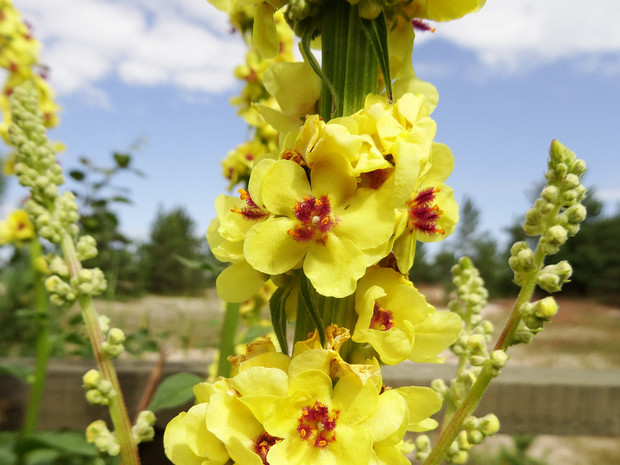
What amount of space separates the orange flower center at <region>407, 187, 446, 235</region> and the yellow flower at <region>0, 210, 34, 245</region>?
1.53m

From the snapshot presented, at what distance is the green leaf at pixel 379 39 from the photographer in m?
0.34

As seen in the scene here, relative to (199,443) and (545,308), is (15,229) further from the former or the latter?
(545,308)

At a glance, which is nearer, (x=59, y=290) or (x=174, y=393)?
(x=59, y=290)

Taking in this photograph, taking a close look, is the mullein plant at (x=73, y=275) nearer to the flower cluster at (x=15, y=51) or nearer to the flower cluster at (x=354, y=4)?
the flower cluster at (x=354, y=4)

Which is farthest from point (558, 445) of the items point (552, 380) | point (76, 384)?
point (76, 384)

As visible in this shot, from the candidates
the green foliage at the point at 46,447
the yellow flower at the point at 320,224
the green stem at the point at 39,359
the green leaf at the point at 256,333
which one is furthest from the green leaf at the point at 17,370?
the yellow flower at the point at 320,224

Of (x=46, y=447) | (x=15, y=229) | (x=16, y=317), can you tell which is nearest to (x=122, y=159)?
(x=15, y=229)

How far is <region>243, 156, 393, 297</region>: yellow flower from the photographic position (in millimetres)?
342

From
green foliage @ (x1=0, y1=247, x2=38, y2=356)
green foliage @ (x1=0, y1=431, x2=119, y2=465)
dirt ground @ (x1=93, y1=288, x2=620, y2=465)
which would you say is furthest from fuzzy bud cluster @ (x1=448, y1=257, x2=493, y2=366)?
green foliage @ (x1=0, y1=247, x2=38, y2=356)

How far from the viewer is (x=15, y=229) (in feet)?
5.17

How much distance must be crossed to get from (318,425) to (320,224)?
15 cm

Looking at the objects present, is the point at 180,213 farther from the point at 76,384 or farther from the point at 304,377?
the point at 304,377

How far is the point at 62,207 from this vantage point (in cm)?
58

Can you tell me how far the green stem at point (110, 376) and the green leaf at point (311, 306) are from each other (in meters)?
0.25
